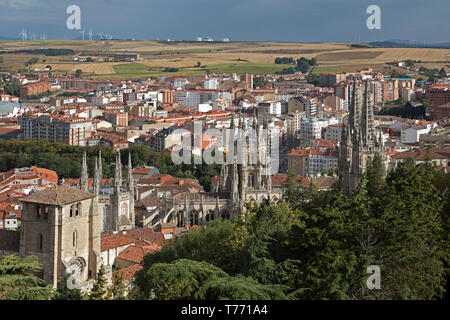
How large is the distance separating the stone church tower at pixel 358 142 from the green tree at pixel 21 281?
16414 millimetres

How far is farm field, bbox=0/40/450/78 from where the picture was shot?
12119 centimetres

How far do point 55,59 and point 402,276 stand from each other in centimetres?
12816

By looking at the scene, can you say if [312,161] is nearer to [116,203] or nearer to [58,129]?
[116,203]

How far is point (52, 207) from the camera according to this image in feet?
53.3

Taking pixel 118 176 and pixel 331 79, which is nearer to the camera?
pixel 118 176

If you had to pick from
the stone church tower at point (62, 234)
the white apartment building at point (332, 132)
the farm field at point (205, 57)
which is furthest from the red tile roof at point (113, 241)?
the farm field at point (205, 57)

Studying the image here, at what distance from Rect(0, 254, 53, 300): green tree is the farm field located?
10142 cm

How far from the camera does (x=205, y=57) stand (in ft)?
471

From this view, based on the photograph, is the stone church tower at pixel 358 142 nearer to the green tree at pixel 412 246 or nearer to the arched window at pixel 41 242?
the green tree at pixel 412 246

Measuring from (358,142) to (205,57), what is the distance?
11583cm

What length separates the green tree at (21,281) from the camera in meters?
13.0

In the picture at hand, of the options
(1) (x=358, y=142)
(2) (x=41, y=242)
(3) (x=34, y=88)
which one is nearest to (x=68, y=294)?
(2) (x=41, y=242)
